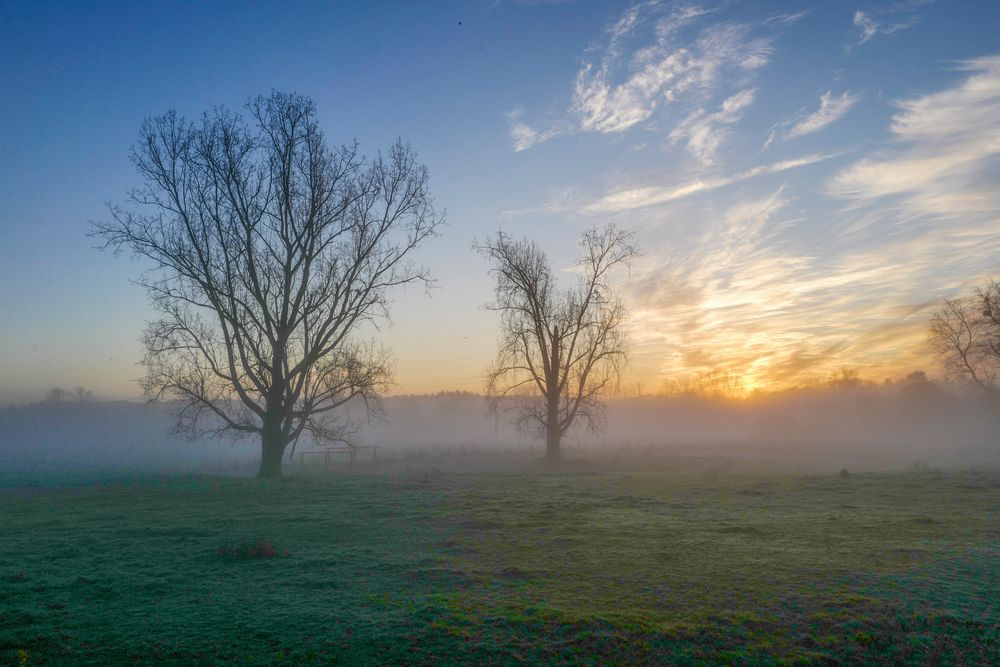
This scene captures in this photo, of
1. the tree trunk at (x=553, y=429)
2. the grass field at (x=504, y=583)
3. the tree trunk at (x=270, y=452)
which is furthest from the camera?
the tree trunk at (x=553, y=429)

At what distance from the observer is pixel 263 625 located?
6.64m

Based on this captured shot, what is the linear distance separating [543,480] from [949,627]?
1784 cm

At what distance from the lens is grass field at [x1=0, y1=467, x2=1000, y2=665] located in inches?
239

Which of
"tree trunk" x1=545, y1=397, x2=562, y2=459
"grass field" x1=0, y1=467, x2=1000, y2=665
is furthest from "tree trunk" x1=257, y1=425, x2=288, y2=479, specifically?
"tree trunk" x1=545, y1=397, x2=562, y2=459

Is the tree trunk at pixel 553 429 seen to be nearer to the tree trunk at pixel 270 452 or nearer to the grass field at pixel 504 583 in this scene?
the tree trunk at pixel 270 452

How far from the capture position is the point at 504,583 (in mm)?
8359

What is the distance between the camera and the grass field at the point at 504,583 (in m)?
6.07

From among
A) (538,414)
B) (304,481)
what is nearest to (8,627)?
(304,481)

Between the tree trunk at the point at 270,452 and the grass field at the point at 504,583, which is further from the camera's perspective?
the tree trunk at the point at 270,452

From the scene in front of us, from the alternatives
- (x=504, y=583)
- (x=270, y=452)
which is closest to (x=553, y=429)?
(x=270, y=452)

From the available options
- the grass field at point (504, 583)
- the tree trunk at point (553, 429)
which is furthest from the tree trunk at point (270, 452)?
the tree trunk at point (553, 429)

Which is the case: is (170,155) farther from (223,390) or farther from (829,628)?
(829,628)

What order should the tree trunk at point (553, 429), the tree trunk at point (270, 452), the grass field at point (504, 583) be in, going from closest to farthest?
1. the grass field at point (504, 583)
2. the tree trunk at point (270, 452)
3. the tree trunk at point (553, 429)

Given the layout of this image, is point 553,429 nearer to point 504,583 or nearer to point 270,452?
point 270,452
